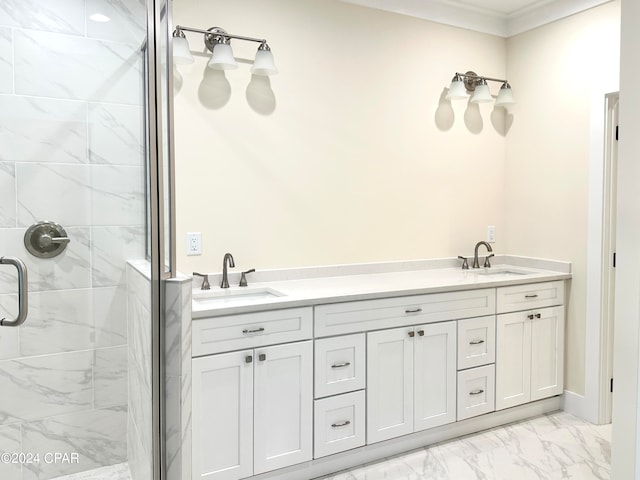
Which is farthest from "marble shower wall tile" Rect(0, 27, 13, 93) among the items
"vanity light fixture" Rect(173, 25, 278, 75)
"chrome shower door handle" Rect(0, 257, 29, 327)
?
"vanity light fixture" Rect(173, 25, 278, 75)

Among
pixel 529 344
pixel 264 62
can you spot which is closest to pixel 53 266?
pixel 264 62

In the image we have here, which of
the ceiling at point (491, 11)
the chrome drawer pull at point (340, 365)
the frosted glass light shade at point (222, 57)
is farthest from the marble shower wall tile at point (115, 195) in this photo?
the ceiling at point (491, 11)

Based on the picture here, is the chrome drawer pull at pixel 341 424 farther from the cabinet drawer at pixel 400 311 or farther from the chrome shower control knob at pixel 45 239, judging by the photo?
the chrome shower control knob at pixel 45 239

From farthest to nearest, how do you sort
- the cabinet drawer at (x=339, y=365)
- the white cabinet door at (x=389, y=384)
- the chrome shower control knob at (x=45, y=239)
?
1. the white cabinet door at (x=389, y=384)
2. the cabinet drawer at (x=339, y=365)
3. the chrome shower control knob at (x=45, y=239)

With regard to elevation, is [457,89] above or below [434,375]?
above

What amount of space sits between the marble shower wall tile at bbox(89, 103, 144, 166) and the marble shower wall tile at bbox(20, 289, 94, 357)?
566 mm

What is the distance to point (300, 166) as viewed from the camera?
114 inches

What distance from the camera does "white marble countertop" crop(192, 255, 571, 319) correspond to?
225 cm

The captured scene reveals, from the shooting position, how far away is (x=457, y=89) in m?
3.24

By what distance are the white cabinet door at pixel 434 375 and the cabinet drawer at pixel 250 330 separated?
27.4 inches

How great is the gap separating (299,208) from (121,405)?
1381 millimetres

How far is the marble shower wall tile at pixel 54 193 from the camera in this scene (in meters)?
1.89

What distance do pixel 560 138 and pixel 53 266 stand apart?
9.88 ft

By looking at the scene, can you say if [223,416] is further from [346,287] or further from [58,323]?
[346,287]
